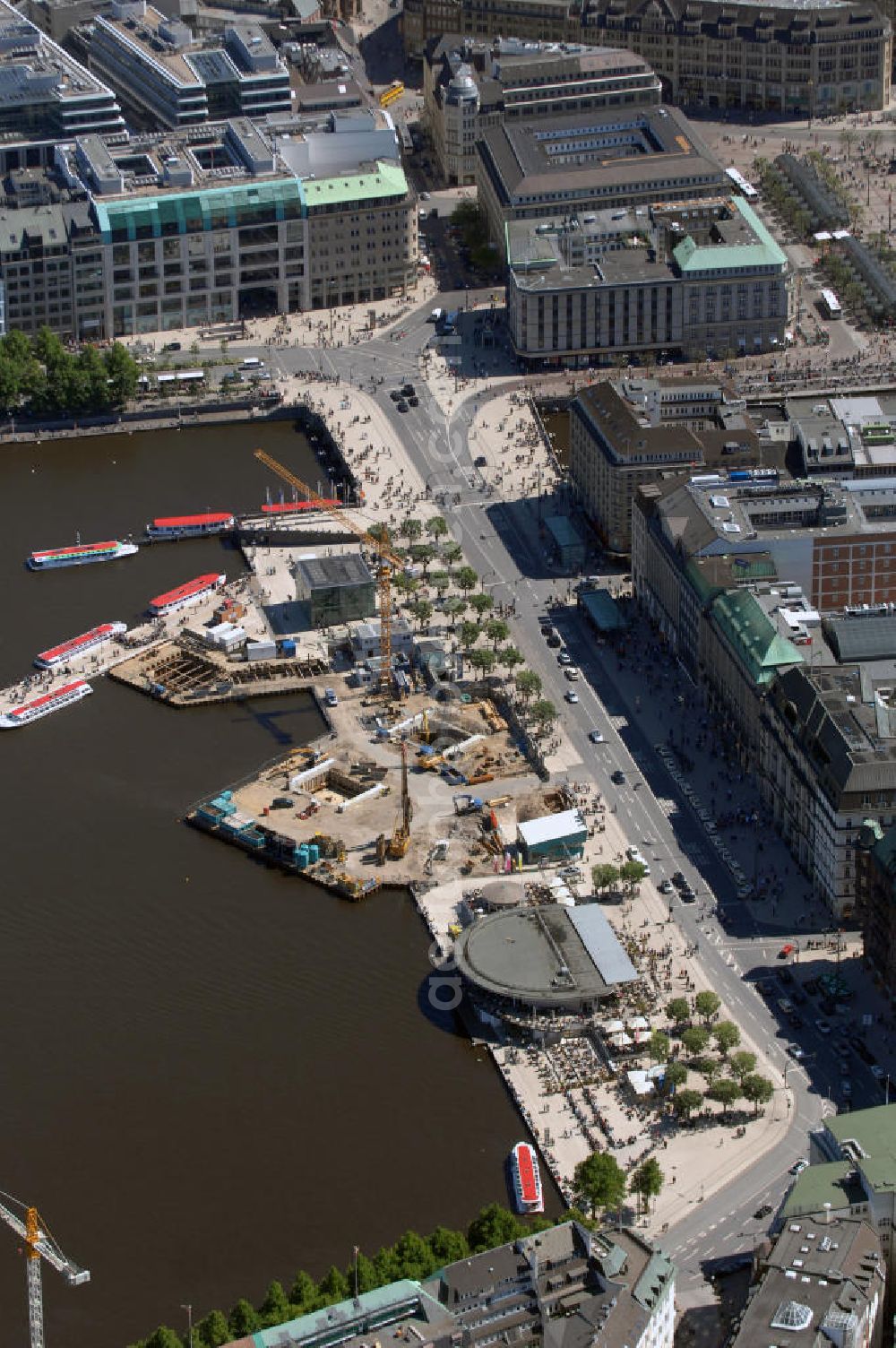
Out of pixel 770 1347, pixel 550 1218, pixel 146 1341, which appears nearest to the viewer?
pixel 770 1347

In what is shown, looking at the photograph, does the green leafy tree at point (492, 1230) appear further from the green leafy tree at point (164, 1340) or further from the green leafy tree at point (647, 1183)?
the green leafy tree at point (164, 1340)

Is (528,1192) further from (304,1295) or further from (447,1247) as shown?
(304,1295)

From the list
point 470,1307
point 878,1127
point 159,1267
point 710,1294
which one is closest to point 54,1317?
point 159,1267

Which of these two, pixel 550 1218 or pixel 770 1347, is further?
pixel 550 1218

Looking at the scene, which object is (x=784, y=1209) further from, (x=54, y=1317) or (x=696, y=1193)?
(x=54, y=1317)

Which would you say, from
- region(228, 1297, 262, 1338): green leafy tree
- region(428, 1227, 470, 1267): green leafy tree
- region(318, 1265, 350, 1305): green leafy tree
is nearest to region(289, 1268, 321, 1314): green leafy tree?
region(318, 1265, 350, 1305): green leafy tree

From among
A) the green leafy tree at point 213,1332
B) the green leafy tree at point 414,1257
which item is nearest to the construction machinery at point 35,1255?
the green leafy tree at point 213,1332
